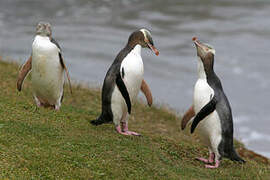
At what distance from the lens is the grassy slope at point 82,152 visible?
7.39m

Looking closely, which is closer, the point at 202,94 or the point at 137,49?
the point at 202,94

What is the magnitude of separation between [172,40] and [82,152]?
3598 cm

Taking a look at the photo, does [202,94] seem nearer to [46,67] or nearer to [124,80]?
[124,80]

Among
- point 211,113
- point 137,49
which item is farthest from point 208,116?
point 137,49

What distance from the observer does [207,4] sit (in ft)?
176

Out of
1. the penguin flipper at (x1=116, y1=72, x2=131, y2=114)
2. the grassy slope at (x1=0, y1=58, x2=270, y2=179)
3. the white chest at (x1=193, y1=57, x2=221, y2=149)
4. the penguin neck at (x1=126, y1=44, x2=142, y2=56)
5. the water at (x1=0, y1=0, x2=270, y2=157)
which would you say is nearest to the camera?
the grassy slope at (x1=0, y1=58, x2=270, y2=179)

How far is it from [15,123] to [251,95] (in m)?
27.8

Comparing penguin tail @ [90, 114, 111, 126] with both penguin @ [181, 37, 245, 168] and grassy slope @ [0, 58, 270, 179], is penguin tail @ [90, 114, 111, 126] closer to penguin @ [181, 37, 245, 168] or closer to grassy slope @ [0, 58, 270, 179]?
grassy slope @ [0, 58, 270, 179]

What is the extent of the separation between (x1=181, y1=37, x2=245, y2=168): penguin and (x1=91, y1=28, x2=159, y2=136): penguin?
3.17ft

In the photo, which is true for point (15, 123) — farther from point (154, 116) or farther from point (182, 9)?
point (182, 9)

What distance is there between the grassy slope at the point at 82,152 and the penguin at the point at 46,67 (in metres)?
0.43

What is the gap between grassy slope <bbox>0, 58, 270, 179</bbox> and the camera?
739 cm

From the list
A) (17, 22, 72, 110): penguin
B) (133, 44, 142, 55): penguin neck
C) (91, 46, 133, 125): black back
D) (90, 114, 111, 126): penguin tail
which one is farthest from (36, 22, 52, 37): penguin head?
(90, 114, 111, 126): penguin tail

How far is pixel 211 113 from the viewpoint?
887 centimetres
